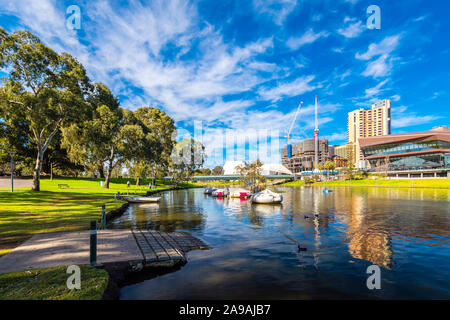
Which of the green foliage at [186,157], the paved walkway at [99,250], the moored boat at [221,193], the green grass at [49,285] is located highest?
the green foliage at [186,157]

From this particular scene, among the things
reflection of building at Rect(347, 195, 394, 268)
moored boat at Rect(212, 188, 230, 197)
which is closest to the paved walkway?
reflection of building at Rect(347, 195, 394, 268)

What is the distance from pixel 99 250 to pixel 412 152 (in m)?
177

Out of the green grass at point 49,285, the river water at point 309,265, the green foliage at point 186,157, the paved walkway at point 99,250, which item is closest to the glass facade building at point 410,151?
the green foliage at point 186,157

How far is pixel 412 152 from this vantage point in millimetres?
137250

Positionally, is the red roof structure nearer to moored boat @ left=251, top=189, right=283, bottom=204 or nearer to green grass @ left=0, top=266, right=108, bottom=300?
moored boat @ left=251, top=189, right=283, bottom=204

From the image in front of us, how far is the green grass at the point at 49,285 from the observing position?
584cm

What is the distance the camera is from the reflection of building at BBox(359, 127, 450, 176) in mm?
123744

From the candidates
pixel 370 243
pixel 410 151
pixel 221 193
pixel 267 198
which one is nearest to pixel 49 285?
pixel 370 243

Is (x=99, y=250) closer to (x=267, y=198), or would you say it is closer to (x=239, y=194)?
(x=267, y=198)

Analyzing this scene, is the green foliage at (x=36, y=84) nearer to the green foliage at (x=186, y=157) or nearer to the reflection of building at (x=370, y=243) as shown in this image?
the reflection of building at (x=370, y=243)

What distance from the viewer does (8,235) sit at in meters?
12.0

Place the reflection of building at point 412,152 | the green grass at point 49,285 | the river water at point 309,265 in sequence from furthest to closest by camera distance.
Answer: the reflection of building at point 412,152 < the river water at point 309,265 < the green grass at point 49,285

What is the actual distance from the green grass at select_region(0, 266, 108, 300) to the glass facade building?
155 metres
